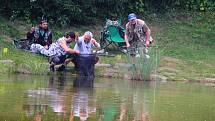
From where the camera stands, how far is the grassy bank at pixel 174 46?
16.0 metres

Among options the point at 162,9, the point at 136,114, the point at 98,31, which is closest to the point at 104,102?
the point at 136,114

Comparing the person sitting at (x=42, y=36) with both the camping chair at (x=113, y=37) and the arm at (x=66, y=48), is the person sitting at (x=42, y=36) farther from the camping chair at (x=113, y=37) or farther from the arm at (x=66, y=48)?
the camping chair at (x=113, y=37)

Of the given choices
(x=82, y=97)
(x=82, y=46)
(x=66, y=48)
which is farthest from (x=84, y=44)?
(x=82, y=97)

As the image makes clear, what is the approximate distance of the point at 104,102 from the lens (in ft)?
33.7

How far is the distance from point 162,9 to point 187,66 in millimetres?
7825

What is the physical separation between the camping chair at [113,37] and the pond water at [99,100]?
3885 millimetres

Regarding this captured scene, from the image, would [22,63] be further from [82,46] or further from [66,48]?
[82,46]

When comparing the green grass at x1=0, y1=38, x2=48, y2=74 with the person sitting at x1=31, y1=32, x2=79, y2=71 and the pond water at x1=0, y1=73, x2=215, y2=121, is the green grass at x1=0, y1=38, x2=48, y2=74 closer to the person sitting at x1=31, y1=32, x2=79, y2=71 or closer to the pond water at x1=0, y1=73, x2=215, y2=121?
the person sitting at x1=31, y1=32, x2=79, y2=71

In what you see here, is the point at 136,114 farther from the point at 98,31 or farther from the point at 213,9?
the point at 213,9

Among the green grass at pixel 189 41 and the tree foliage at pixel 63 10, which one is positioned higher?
the tree foliage at pixel 63 10

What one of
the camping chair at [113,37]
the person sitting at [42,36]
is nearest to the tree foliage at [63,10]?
the camping chair at [113,37]

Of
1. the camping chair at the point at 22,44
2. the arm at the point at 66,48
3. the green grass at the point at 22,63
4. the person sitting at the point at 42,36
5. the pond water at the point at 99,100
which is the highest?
the person sitting at the point at 42,36

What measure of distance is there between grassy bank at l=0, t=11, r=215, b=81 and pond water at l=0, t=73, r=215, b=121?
3.45 ft

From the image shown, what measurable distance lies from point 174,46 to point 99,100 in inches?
386
